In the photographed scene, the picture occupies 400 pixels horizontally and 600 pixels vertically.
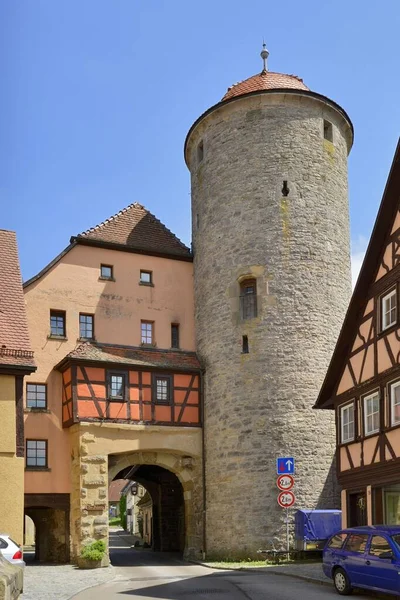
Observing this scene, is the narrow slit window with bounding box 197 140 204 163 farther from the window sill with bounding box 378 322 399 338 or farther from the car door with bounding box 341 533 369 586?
the car door with bounding box 341 533 369 586

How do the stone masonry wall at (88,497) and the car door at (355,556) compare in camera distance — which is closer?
the car door at (355,556)

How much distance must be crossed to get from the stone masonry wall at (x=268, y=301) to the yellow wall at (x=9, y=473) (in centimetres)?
743

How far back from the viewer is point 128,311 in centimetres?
2825

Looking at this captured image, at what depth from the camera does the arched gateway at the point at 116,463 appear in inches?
973

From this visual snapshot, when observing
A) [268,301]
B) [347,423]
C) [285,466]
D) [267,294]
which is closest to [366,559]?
[347,423]

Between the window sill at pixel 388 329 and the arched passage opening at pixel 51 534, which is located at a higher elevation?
the window sill at pixel 388 329

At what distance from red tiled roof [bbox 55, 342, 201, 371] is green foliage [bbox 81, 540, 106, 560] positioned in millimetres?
5352

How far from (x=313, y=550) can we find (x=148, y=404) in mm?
6685

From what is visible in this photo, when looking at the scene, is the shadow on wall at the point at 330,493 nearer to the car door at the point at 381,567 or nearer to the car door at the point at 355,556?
the car door at the point at 355,556

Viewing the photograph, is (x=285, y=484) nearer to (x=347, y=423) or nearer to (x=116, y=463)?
(x=347, y=423)

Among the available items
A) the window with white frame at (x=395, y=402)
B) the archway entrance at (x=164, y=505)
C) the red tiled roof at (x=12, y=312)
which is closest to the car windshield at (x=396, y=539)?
the window with white frame at (x=395, y=402)

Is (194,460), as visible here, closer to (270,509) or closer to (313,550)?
(270,509)

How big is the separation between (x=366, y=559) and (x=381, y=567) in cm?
53

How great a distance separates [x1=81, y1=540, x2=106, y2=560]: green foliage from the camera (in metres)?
23.1
